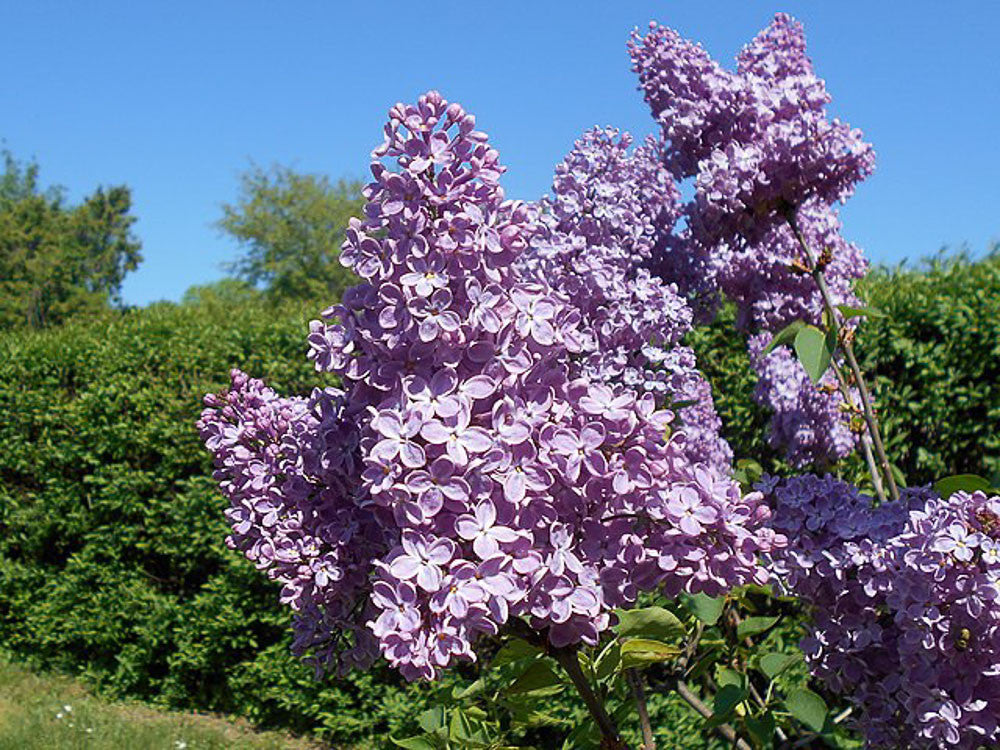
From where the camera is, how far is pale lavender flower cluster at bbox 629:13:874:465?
207cm

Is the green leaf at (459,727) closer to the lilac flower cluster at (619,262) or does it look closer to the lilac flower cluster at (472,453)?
the lilac flower cluster at (472,453)

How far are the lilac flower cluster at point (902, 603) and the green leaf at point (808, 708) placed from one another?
11 cm

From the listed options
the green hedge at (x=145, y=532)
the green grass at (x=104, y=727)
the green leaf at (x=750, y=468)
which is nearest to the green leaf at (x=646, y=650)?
the green leaf at (x=750, y=468)

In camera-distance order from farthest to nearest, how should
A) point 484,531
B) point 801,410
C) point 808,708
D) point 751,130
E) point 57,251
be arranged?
point 57,251 → point 801,410 → point 751,130 → point 808,708 → point 484,531

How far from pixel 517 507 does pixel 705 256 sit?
1222mm

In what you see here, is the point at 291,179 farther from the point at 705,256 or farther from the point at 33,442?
the point at 705,256

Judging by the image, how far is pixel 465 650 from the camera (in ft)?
3.98

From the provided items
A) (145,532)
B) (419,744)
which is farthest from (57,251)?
(419,744)

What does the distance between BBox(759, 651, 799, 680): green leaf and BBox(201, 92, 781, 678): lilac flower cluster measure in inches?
26.7

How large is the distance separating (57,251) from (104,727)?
46.1 m

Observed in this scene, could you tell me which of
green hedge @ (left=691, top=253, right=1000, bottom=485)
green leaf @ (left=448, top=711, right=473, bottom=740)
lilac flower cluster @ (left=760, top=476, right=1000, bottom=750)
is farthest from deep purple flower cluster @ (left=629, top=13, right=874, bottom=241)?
green hedge @ (left=691, top=253, right=1000, bottom=485)

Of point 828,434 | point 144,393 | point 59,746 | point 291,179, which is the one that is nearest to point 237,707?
point 59,746

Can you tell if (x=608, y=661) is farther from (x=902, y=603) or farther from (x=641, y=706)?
(x=902, y=603)

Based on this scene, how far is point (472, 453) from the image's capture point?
48.6 inches
